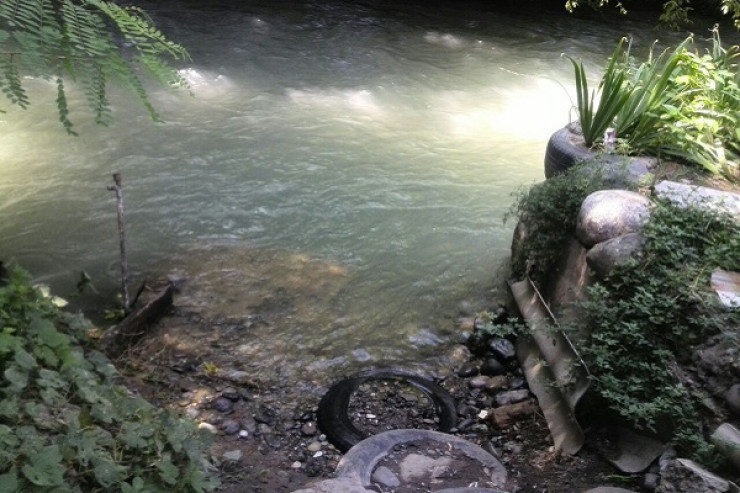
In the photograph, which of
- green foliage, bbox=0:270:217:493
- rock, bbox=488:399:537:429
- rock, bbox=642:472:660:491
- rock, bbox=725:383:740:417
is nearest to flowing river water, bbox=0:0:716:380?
rock, bbox=488:399:537:429

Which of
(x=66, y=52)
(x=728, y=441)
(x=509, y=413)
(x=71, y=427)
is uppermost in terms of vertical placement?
(x=66, y=52)

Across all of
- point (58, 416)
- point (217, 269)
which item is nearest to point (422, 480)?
point (58, 416)

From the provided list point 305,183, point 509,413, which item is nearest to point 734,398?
point 509,413

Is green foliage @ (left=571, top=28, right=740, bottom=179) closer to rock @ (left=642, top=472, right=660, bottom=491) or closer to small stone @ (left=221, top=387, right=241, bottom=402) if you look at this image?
rock @ (left=642, top=472, right=660, bottom=491)

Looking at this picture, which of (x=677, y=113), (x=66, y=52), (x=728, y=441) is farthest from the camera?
(x=677, y=113)

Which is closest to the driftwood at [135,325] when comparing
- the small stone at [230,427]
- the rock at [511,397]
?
the small stone at [230,427]

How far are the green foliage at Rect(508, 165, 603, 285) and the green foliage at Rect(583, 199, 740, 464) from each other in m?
0.69

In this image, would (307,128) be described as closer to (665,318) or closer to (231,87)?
(231,87)

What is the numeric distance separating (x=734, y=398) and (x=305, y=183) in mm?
4514

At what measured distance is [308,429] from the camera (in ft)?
13.0

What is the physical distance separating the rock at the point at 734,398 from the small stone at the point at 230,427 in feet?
7.88

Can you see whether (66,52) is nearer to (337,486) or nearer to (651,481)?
(337,486)

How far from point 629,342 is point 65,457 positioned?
8.53 feet

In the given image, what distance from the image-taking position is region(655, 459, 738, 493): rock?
2812 millimetres
